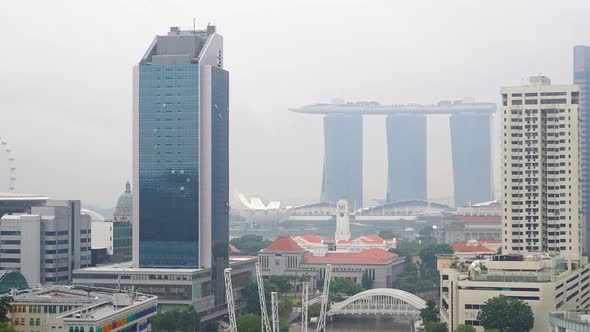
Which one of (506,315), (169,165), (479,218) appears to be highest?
(169,165)

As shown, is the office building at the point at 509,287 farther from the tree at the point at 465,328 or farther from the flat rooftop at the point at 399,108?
the flat rooftop at the point at 399,108

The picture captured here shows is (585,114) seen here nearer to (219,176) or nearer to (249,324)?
(219,176)

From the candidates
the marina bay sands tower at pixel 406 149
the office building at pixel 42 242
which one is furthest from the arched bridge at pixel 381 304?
the marina bay sands tower at pixel 406 149

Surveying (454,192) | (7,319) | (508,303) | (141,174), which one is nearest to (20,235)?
(141,174)

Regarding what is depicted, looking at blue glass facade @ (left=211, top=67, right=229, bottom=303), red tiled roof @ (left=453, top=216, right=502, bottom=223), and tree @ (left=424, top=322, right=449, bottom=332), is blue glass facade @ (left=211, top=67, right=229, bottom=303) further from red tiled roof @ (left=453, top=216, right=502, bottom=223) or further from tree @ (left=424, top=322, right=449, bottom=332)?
red tiled roof @ (left=453, top=216, right=502, bottom=223)

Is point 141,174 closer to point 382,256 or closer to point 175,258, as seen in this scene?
point 175,258

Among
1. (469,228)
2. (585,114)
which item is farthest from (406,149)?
(585,114)
